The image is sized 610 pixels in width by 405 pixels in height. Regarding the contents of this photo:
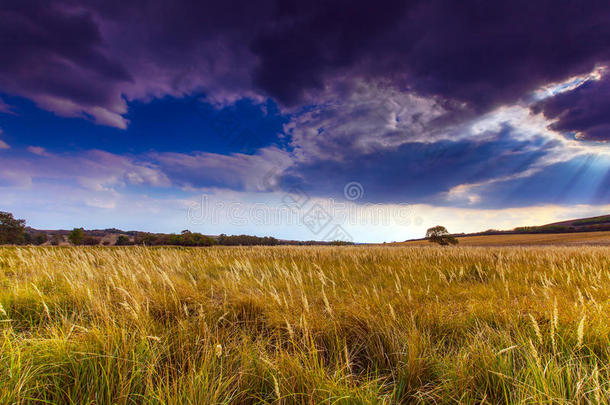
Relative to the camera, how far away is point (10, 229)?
62906 mm

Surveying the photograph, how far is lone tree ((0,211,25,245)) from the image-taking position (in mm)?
61281

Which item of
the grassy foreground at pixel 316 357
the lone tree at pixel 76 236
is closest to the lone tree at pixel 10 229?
the lone tree at pixel 76 236

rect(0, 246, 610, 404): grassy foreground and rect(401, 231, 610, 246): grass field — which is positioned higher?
rect(0, 246, 610, 404): grassy foreground

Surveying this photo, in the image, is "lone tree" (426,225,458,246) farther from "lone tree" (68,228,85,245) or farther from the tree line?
"lone tree" (68,228,85,245)

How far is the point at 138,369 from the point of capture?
169 cm

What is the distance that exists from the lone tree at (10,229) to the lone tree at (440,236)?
10067 cm

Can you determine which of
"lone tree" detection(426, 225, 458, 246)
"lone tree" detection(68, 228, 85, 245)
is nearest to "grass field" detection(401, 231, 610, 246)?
"lone tree" detection(426, 225, 458, 246)

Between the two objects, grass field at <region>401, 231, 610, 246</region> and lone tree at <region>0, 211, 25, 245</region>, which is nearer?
grass field at <region>401, 231, 610, 246</region>

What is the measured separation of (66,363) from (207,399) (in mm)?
1224

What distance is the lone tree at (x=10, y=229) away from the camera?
61.3 m

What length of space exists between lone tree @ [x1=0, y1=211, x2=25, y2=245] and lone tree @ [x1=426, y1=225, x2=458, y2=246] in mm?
100670

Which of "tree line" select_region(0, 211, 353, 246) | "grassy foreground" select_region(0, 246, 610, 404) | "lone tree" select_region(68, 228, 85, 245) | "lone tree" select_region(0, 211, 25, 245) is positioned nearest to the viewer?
"grassy foreground" select_region(0, 246, 610, 404)

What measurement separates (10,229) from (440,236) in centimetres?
10664

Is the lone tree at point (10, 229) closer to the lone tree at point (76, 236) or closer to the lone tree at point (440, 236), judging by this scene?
the lone tree at point (76, 236)
